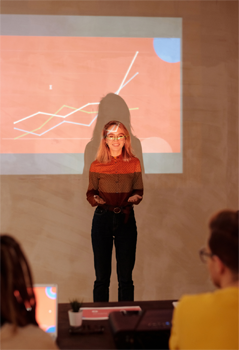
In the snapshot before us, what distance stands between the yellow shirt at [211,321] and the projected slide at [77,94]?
8.05ft

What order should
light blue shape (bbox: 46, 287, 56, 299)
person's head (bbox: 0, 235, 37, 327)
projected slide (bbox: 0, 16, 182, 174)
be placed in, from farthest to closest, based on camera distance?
projected slide (bbox: 0, 16, 182, 174)
light blue shape (bbox: 46, 287, 56, 299)
person's head (bbox: 0, 235, 37, 327)

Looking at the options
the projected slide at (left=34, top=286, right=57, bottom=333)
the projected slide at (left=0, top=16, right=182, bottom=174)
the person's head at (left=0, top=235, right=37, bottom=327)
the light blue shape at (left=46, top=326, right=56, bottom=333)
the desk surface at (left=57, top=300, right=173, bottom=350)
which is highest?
the projected slide at (left=0, top=16, right=182, bottom=174)

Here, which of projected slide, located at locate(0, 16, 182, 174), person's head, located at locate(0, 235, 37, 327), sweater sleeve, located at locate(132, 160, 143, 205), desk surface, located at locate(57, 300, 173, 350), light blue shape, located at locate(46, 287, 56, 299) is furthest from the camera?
projected slide, located at locate(0, 16, 182, 174)

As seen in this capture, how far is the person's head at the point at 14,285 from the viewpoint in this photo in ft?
2.75

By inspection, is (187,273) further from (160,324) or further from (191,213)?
(160,324)

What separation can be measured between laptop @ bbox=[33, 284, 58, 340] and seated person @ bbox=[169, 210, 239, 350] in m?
0.48

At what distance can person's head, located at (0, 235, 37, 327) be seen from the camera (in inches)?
33.0

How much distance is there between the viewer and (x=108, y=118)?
11.0 feet

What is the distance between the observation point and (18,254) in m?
→ 0.86

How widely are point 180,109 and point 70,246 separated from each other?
5.36 ft

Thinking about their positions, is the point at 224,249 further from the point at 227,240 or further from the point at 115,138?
the point at 115,138

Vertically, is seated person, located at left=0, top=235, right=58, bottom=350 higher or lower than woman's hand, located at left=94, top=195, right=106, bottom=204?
lower

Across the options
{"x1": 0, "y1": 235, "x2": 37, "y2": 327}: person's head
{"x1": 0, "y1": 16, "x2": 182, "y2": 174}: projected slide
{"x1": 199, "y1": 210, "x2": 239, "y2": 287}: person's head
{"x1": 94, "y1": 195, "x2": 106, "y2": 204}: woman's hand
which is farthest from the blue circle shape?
{"x1": 0, "y1": 235, "x2": 37, "y2": 327}: person's head

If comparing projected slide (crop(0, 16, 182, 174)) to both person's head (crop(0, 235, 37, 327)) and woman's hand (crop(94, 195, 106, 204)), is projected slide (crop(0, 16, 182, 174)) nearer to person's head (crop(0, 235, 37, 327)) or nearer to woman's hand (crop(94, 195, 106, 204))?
woman's hand (crop(94, 195, 106, 204))
